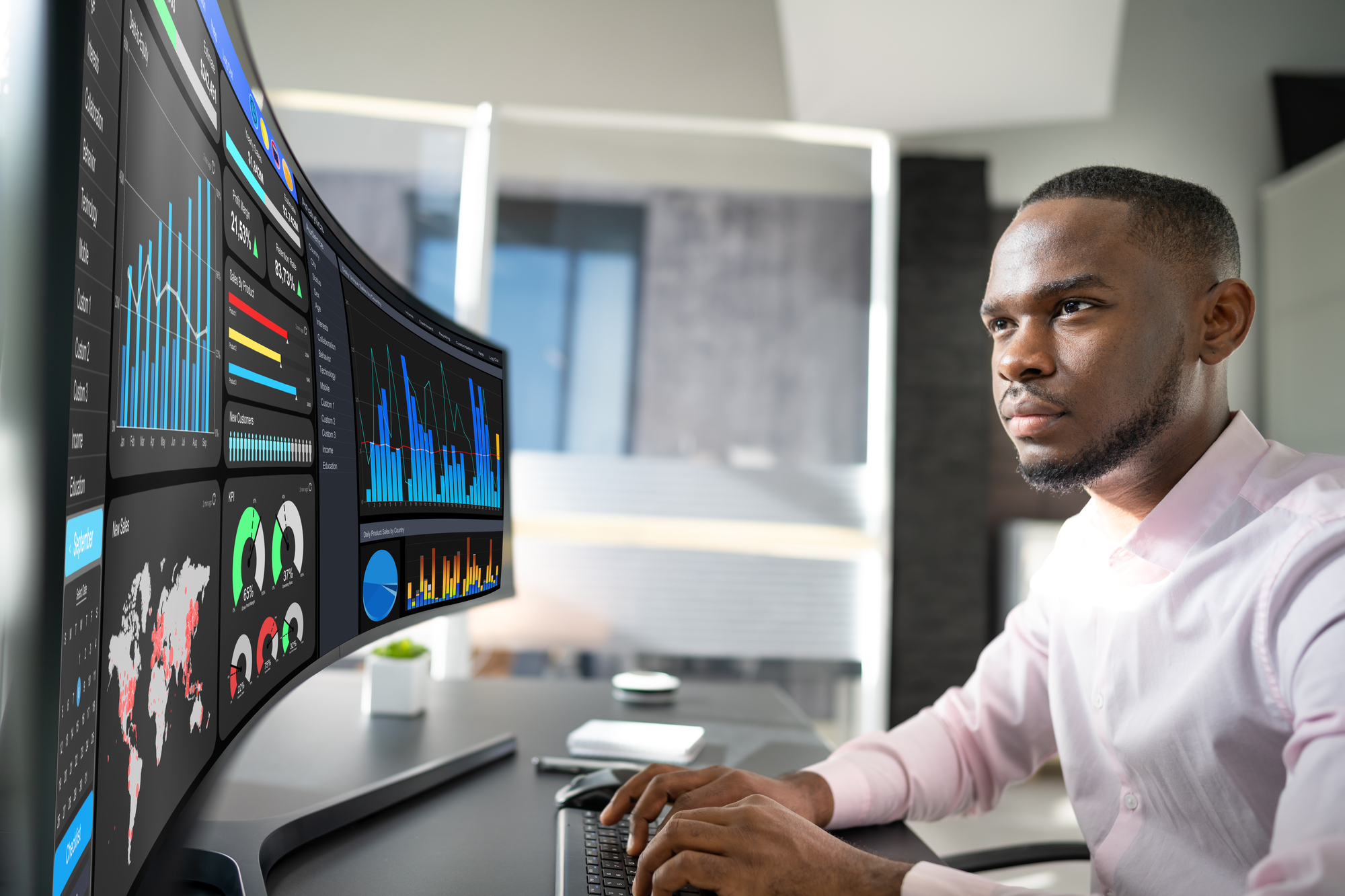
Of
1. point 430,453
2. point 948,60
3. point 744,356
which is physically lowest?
point 430,453

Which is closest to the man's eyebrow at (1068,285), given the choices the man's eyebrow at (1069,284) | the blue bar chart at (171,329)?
the man's eyebrow at (1069,284)

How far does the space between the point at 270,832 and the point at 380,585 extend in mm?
280

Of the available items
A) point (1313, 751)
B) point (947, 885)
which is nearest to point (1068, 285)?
point (1313, 751)

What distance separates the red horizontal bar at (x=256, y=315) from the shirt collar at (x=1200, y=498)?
88 cm

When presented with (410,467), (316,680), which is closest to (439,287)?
(316,680)

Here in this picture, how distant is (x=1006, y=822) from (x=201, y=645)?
303 centimetres

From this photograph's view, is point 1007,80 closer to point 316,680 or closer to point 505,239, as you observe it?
point 505,239

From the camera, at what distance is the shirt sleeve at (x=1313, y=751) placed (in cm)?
53

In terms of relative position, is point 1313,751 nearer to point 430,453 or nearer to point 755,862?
point 755,862

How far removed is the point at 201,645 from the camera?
559 mm

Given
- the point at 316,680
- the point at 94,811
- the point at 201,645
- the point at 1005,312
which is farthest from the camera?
the point at 316,680

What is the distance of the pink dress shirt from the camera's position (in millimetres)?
641

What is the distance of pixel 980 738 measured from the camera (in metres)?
1.14

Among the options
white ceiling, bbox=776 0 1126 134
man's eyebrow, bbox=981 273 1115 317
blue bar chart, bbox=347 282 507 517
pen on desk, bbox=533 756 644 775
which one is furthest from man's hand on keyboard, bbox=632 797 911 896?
white ceiling, bbox=776 0 1126 134
